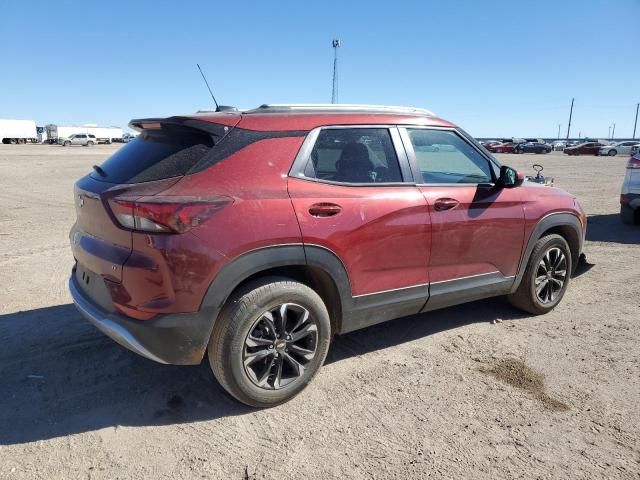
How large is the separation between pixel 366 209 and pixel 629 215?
784cm

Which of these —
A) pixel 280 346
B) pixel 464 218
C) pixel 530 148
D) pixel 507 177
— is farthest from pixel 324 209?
pixel 530 148

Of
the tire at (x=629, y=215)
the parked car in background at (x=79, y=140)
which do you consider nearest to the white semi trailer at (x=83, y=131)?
the parked car in background at (x=79, y=140)

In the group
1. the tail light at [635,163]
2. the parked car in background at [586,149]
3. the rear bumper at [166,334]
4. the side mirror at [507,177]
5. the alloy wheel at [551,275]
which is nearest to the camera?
the rear bumper at [166,334]

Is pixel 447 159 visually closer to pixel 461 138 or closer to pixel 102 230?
pixel 461 138

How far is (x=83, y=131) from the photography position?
2874 inches

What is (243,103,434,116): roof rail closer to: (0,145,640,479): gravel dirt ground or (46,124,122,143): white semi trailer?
(0,145,640,479): gravel dirt ground

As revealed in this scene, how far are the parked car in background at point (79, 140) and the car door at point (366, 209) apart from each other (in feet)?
244

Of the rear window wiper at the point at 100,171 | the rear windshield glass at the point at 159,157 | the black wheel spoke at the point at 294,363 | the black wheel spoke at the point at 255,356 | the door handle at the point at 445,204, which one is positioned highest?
the rear windshield glass at the point at 159,157

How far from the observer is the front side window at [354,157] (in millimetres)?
3226

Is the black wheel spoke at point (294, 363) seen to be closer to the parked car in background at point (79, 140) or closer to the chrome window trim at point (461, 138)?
the chrome window trim at point (461, 138)

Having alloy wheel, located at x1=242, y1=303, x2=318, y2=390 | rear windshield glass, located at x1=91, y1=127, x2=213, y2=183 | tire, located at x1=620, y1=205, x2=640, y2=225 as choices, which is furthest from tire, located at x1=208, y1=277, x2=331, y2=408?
tire, located at x1=620, y1=205, x2=640, y2=225

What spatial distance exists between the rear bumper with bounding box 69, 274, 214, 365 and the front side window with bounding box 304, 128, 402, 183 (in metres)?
1.13

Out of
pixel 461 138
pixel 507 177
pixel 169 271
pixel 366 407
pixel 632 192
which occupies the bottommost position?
pixel 366 407

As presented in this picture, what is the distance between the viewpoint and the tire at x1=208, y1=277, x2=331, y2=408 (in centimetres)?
288
